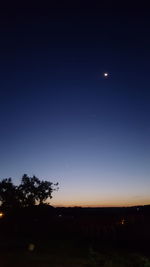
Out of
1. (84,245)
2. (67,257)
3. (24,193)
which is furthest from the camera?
(24,193)

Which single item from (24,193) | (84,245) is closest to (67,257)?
(84,245)

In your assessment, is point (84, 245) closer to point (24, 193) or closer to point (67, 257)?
point (67, 257)

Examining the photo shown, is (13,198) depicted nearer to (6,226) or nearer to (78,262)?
(6,226)

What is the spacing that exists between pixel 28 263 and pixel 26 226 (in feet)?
63.3

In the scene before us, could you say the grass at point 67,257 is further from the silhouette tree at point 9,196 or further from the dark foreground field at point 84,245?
the silhouette tree at point 9,196

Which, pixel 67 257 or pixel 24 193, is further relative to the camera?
pixel 24 193

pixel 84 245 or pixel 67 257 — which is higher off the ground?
pixel 84 245

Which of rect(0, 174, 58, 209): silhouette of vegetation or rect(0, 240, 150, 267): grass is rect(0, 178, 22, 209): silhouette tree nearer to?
rect(0, 174, 58, 209): silhouette of vegetation

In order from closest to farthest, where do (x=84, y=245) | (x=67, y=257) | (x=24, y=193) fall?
(x=67, y=257) < (x=84, y=245) < (x=24, y=193)

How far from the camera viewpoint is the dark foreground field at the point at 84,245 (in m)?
15.6

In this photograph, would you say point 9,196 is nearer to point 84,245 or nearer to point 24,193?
point 24,193

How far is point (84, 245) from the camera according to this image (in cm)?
2139

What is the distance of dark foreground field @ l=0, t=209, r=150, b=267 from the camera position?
15.6 metres

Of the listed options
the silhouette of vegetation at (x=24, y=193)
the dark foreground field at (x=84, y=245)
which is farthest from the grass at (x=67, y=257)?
the silhouette of vegetation at (x=24, y=193)
